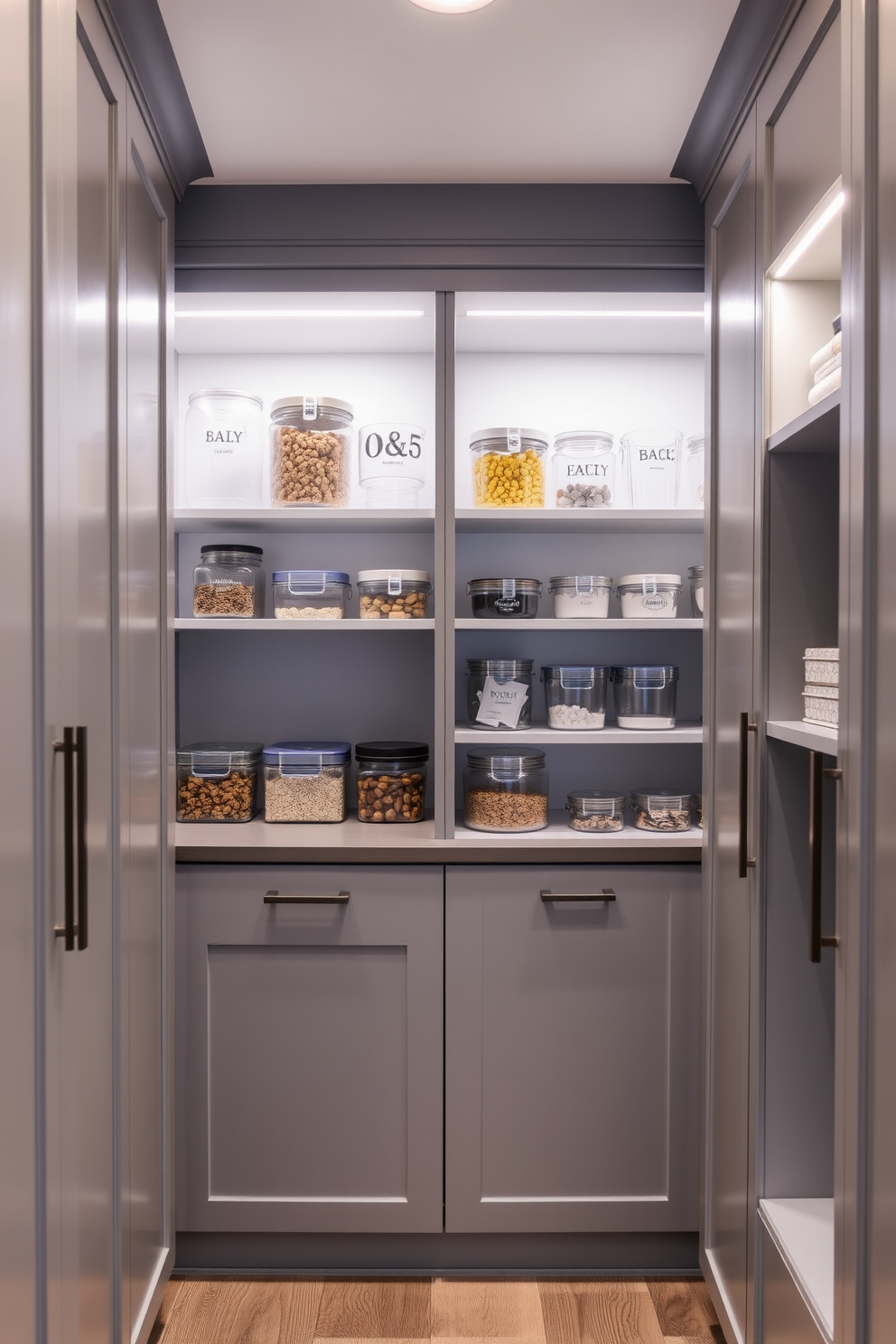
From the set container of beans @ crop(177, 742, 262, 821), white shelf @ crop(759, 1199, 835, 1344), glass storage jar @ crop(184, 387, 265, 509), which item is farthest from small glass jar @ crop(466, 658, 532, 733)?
white shelf @ crop(759, 1199, 835, 1344)

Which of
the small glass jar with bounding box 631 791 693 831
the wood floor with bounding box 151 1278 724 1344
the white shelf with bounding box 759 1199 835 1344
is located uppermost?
the small glass jar with bounding box 631 791 693 831

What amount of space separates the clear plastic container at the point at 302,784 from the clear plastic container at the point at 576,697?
0.56 metres

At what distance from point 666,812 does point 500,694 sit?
0.49m

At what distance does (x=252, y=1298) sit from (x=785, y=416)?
213 cm

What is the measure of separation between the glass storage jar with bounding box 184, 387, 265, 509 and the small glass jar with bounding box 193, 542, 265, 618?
0.38 feet

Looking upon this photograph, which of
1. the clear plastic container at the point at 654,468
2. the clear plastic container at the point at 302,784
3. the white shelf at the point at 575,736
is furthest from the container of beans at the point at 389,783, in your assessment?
the clear plastic container at the point at 654,468

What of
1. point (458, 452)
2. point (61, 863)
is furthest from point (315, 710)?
point (61, 863)

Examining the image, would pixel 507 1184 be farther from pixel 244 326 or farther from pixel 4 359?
pixel 244 326

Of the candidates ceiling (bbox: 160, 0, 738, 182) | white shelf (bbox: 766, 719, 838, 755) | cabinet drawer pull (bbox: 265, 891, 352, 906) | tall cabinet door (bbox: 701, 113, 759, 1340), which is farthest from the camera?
cabinet drawer pull (bbox: 265, 891, 352, 906)

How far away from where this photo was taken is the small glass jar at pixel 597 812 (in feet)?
7.07

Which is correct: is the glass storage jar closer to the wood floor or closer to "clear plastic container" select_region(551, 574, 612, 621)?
"clear plastic container" select_region(551, 574, 612, 621)

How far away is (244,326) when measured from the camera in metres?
2.26

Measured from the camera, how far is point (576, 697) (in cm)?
221

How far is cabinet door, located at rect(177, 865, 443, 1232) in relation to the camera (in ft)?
6.67
